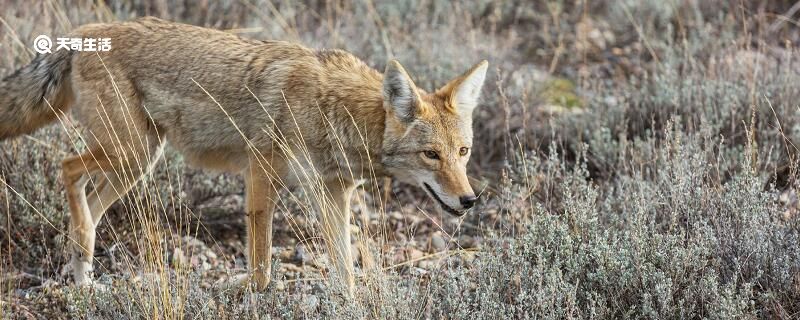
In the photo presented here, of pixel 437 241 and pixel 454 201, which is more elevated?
pixel 454 201

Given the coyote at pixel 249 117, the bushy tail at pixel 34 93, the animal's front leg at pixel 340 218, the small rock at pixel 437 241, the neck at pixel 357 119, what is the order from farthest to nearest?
the small rock at pixel 437 241
the bushy tail at pixel 34 93
the animal's front leg at pixel 340 218
the neck at pixel 357 119
the coyote at pixel 249 117

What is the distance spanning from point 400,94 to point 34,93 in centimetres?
216

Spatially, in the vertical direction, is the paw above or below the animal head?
below

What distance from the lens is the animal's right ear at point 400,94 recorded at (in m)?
4.60

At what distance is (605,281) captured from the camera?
14.1 feet

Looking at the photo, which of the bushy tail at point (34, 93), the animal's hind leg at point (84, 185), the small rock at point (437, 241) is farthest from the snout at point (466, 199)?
the bushy tail at point (34, 93)

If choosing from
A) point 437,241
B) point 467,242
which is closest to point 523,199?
point 467,242

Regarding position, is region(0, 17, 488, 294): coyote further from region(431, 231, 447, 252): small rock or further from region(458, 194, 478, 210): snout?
region(431, 231, 447, 252): small rock

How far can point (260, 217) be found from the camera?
490 cm

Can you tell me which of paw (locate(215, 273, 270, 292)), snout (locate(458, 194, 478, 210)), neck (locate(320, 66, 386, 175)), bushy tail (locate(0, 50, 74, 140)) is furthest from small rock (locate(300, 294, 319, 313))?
bushy tail (locate(0, 50, 74, 140))

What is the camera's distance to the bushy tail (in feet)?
17.3

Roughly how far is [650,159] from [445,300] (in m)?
2.09

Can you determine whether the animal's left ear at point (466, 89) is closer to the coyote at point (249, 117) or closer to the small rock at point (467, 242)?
the coyote at point (249, 117)

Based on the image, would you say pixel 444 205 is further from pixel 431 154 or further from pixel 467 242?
pixel 467 242
